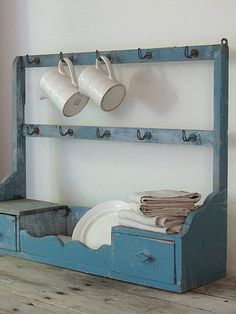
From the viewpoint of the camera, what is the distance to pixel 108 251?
179 centimetres

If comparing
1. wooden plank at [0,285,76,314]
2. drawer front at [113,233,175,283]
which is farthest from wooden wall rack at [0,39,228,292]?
wooden plank at [0,285,76,314]

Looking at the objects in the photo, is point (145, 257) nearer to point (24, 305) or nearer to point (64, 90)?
point (24, 305)

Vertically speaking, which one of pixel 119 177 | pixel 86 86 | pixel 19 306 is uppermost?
pixel 86 86

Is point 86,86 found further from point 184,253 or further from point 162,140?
point 184,253

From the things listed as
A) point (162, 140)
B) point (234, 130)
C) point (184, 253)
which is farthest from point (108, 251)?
point (234, 130)

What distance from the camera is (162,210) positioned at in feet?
5.60

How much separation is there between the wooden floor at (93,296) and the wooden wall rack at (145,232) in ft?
0.10

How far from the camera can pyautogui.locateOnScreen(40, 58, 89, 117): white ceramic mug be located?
2.02 metres

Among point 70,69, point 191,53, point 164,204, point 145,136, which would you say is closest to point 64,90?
point 70,69

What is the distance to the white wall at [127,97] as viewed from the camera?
1.91 m

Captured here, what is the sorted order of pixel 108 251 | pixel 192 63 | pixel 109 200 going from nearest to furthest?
1. pixel 108 251
2. pixel 192 63
3. pixel 109 200

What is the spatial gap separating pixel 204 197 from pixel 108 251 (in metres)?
0.34

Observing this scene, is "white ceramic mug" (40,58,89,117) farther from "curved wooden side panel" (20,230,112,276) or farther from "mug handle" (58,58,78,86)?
"curved wooden side panel" (20,230,112,276)

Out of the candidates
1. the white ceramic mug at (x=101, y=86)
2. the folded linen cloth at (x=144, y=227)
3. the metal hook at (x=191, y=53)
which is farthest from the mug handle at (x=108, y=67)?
the folded linen cloth at (x=144, y=227)
